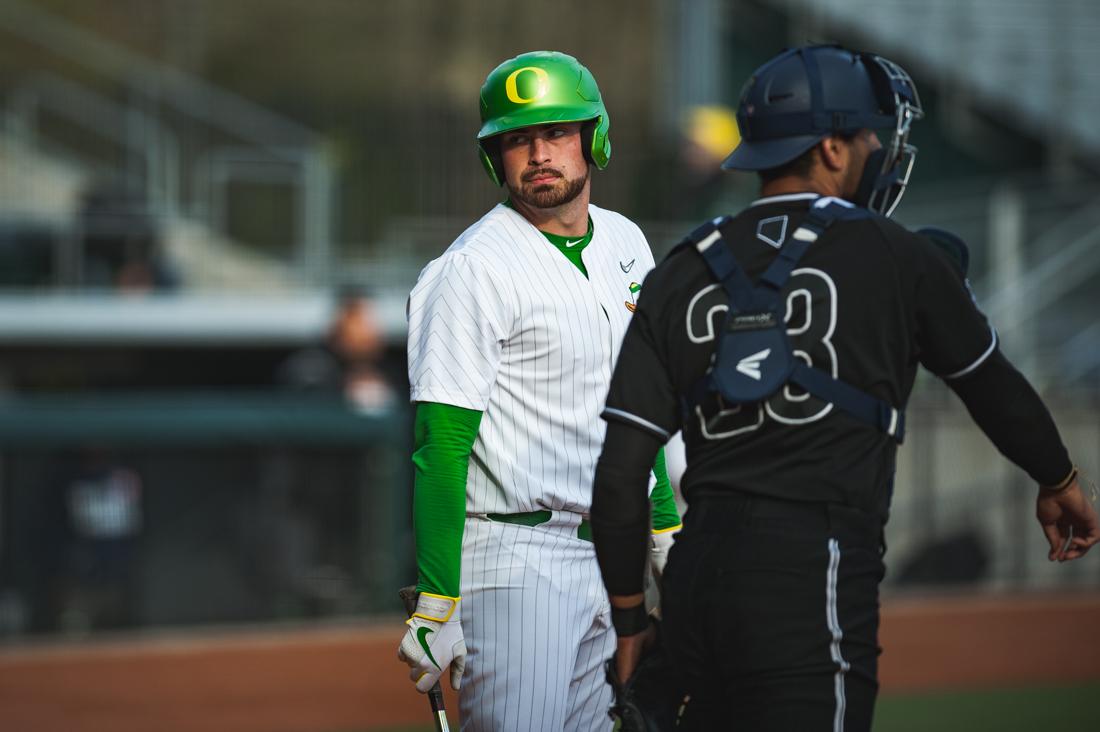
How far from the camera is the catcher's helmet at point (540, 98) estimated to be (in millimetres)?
3865

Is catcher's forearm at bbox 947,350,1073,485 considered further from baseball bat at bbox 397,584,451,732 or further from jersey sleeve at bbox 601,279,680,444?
baseball bat at bbox 397,584,451,732

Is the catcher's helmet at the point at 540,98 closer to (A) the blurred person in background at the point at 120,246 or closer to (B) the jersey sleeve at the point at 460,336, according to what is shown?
(B) the jersey sleeve at the point at 460,336

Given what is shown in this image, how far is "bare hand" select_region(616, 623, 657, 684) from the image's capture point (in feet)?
10.3

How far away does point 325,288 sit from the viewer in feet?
43.4

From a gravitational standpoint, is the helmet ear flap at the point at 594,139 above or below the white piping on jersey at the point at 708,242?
above

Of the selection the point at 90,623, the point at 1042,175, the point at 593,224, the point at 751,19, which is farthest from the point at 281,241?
the point at 593,224

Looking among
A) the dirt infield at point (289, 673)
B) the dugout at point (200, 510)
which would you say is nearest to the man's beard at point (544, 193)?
the dirt infield at point (289, 673)

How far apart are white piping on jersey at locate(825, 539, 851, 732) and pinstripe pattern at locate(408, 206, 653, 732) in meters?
0.97

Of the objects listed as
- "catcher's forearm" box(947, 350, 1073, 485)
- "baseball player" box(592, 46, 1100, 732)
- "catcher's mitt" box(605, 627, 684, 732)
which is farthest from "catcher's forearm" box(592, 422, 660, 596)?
"catcher's forearm" box(947, 350, 1073, 485)

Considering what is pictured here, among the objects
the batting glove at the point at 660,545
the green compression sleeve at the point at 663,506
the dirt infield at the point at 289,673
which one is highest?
the green compression sleeve at the point at 663,506

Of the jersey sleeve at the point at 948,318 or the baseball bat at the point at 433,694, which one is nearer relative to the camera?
the jersey sleeve at the point at 948,318

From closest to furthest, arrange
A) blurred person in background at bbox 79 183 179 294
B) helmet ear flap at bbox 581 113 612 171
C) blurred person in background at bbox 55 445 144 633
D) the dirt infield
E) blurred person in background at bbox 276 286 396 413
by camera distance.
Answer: helmet ear flap at bbox 581 113 612 171
the dirt infield
blurred person in background at bbox 55 445 144 633
blurred person in background at bbox 276 286 396 413
blurred person in background at bbox 79 183 179 294

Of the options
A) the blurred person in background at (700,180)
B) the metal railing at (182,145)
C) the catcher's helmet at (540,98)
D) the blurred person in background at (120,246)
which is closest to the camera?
the catcher's helmet at (540,98)

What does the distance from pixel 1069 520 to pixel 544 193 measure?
Answer: 1451 millimetres
